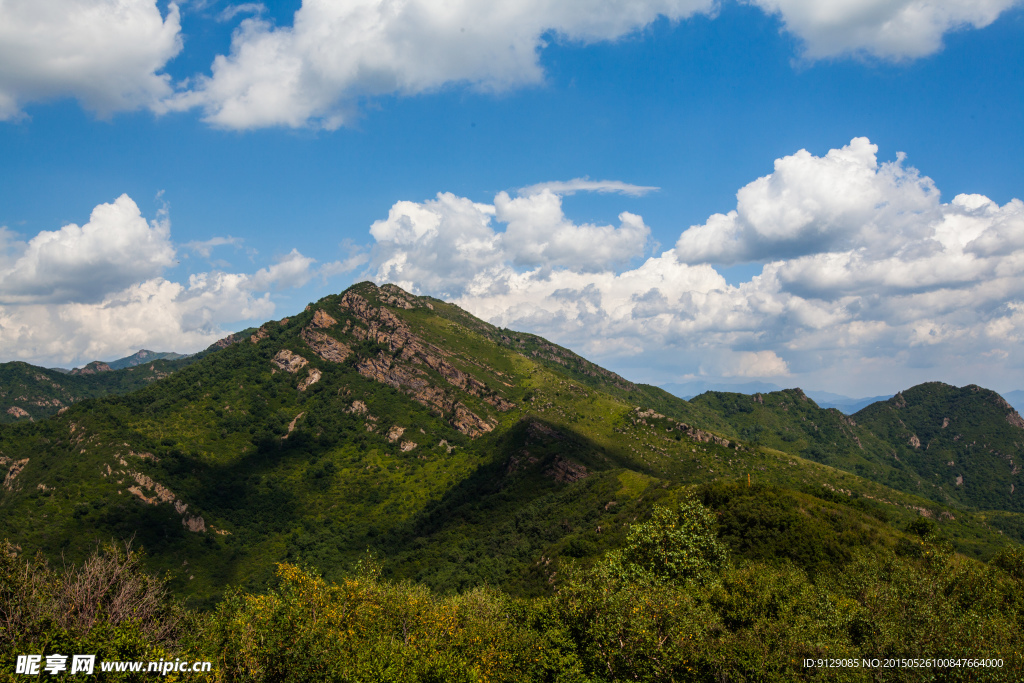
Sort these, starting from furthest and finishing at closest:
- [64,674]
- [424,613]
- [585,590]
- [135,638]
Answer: [424,613] → [585,590] → [135,638] → [64,674]

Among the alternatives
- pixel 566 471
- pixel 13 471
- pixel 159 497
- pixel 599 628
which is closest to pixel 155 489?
pixel 159 497

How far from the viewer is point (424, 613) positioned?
60500mm

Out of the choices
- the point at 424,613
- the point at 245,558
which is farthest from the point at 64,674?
the point at 245,558

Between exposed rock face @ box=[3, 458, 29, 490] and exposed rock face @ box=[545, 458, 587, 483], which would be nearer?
exposed rock face @ box=[545, 458, 587, 483]

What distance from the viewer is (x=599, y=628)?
47.4 m

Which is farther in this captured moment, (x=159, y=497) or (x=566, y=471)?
(x=159, y=497)

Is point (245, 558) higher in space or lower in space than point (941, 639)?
lower

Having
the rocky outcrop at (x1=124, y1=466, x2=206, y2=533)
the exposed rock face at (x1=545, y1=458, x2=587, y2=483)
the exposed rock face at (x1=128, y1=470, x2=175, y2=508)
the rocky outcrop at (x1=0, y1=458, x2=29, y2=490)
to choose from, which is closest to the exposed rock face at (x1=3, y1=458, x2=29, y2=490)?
the rocky outcrop at (x1=0, y1=458, x2=29, y2=490)

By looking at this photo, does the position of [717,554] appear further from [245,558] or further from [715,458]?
[245,558]

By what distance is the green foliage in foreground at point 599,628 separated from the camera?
132ft

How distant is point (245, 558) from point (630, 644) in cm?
18163

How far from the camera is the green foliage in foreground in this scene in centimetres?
4019

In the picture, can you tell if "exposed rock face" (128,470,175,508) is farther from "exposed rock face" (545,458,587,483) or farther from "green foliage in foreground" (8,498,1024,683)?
"exposed rock face" (545,458,587,483)

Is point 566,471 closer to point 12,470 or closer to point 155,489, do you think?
point 155,489
